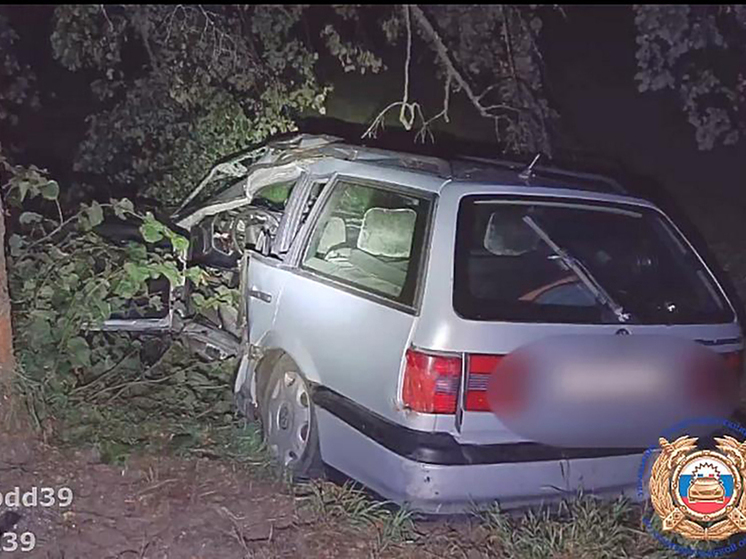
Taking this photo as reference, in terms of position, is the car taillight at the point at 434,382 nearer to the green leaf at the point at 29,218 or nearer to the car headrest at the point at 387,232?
the car headrest at the point at 387,232

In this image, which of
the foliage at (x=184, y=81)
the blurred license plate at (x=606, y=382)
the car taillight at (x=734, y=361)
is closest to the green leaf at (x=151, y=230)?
the blurred license plate at (x=606, y=382)

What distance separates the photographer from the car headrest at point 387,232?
13.8 ft

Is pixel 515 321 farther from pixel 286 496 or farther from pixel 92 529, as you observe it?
pixel 92 529

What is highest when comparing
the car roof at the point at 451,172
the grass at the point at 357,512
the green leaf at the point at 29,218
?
the car roof at the point at 451,172

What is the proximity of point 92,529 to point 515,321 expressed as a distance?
75.0 inches

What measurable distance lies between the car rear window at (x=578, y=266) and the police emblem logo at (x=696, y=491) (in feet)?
1.84

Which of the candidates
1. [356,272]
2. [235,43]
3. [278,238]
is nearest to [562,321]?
[356,272]

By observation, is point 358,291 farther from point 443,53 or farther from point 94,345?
point 443,53

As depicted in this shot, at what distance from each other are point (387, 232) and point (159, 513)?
1.56 meters

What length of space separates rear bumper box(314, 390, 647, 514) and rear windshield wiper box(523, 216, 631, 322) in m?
0.56

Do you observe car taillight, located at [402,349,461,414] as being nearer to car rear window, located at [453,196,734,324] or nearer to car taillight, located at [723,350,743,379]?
car rear window, located at [453,196,734,324]

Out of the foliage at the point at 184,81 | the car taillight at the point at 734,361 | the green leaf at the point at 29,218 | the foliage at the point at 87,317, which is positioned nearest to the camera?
the car taillight at the point at 734,361

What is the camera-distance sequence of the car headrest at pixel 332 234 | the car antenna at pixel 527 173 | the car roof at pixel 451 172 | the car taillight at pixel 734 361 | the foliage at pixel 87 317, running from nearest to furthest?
1. the car taillight at pixel 734 361
2. the car roof at pixel 451 172
3. the car antenna at pixel 527 173
4. the car headrest at pixel 332 234
5. the foliage at pixel 87 317

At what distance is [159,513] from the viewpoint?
417cm
